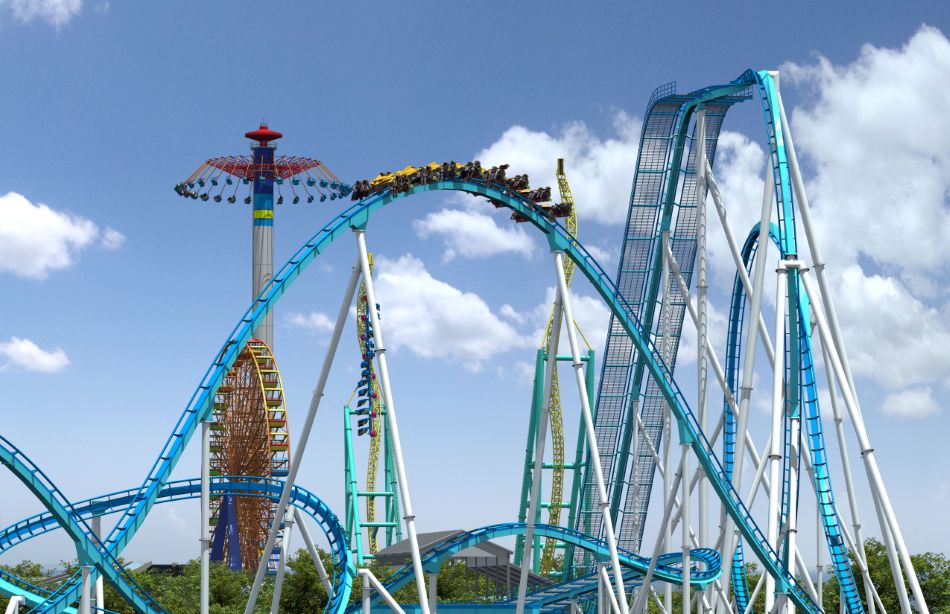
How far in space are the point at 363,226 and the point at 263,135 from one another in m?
40.0

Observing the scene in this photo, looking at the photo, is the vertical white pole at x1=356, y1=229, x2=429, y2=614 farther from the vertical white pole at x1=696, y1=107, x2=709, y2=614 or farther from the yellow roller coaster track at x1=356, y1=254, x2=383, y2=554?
the yellow roller coaster track at x1=356, y1=254, x2=383, y2=554

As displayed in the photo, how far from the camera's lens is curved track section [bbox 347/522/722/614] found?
2531cm

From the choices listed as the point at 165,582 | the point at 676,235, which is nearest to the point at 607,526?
the point at 676,235

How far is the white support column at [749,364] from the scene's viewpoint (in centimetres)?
2092

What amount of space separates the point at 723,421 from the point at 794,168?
7016mm

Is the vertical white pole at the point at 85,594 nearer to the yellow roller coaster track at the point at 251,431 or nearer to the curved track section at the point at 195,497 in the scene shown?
the curved track section at the point at 195,497

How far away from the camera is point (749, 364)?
2109 centimetres

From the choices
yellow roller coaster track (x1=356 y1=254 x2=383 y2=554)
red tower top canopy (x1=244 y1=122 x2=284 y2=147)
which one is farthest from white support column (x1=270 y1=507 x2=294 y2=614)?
red tower top canopy (x1=244 y1=122 x2=284 y2=147)

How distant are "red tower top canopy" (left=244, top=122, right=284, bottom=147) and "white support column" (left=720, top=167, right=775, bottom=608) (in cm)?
4107

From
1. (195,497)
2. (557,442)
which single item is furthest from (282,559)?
(557,442)

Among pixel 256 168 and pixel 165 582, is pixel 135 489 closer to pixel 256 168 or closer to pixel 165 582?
pixel 165 582

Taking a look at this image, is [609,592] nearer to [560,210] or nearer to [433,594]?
[433,594]

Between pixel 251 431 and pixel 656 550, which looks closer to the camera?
pixel 656 550

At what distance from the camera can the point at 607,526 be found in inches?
824
